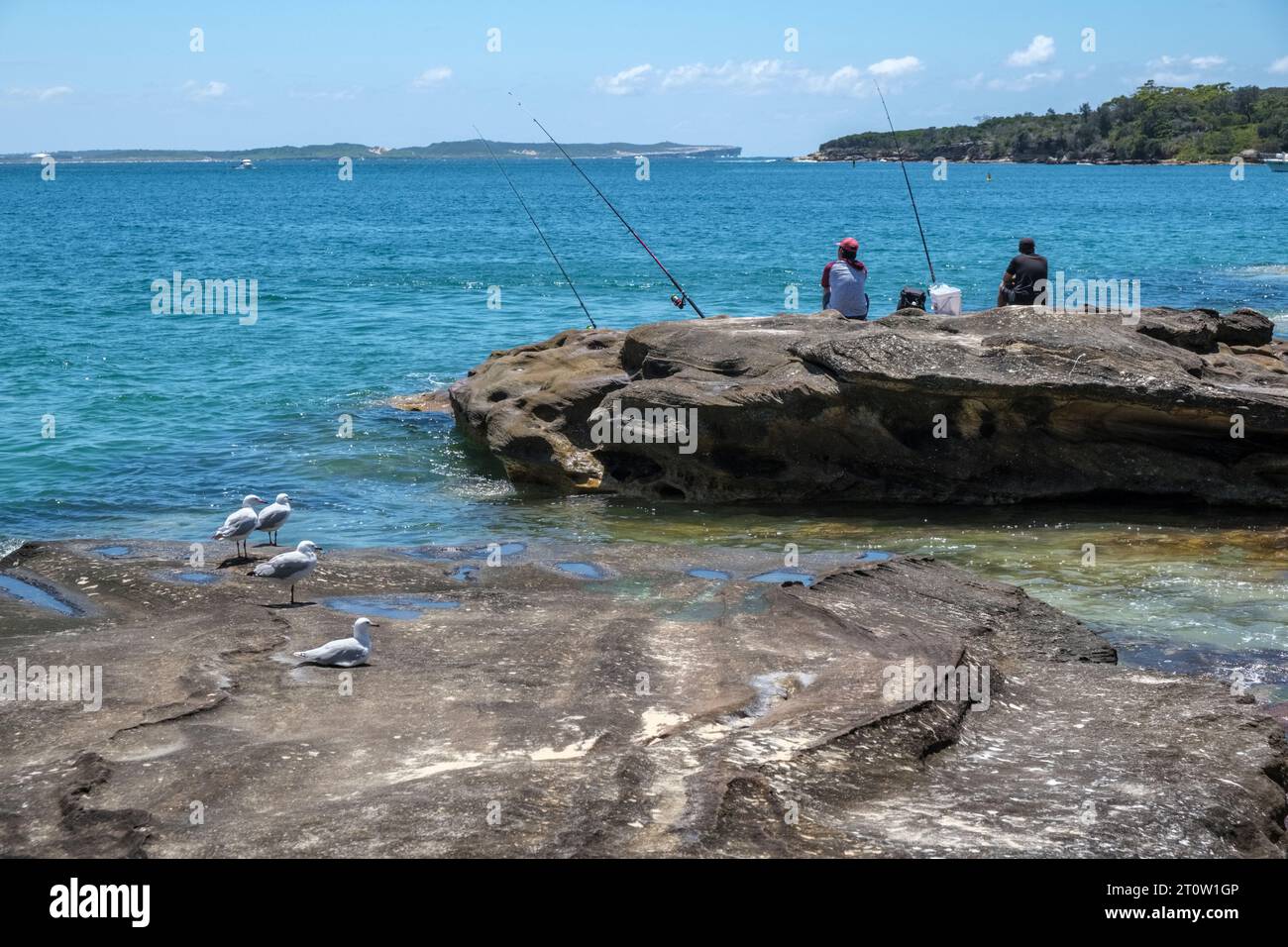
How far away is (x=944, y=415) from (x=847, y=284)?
3093 mm

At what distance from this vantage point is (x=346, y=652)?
7.22 metres

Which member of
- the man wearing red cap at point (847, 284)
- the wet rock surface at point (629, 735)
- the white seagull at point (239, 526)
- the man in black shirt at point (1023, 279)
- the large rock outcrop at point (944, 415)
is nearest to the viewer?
the wet rock surface at point (629, 735)

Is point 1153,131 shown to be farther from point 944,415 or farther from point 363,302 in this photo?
point 944,415

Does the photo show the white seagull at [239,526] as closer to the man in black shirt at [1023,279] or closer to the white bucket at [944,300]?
the white bucket at [944,300]

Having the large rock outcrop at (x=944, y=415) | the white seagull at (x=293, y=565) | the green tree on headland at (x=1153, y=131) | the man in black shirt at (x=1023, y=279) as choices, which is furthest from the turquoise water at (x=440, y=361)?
the green tree on headland at (x=1153, y=131)

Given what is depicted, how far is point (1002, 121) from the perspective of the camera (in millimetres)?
193500

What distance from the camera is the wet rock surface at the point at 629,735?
5121 millimetres

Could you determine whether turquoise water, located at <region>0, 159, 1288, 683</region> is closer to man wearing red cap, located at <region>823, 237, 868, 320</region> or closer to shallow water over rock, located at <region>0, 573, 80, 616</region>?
shallow water over rock, located at <region>0, 573, 80, 616</region>

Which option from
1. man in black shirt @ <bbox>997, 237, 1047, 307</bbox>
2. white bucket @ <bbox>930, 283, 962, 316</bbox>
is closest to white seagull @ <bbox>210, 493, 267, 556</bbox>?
white bucket @ <bbox>930, 283, 962, 316</bbox>

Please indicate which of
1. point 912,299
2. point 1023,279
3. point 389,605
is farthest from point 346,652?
point 1023,279

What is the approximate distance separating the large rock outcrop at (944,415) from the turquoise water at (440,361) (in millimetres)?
442

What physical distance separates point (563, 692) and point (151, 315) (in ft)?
87.9

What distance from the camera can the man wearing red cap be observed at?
598 inches

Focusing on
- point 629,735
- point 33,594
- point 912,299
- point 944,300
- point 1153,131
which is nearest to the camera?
point 629,735
